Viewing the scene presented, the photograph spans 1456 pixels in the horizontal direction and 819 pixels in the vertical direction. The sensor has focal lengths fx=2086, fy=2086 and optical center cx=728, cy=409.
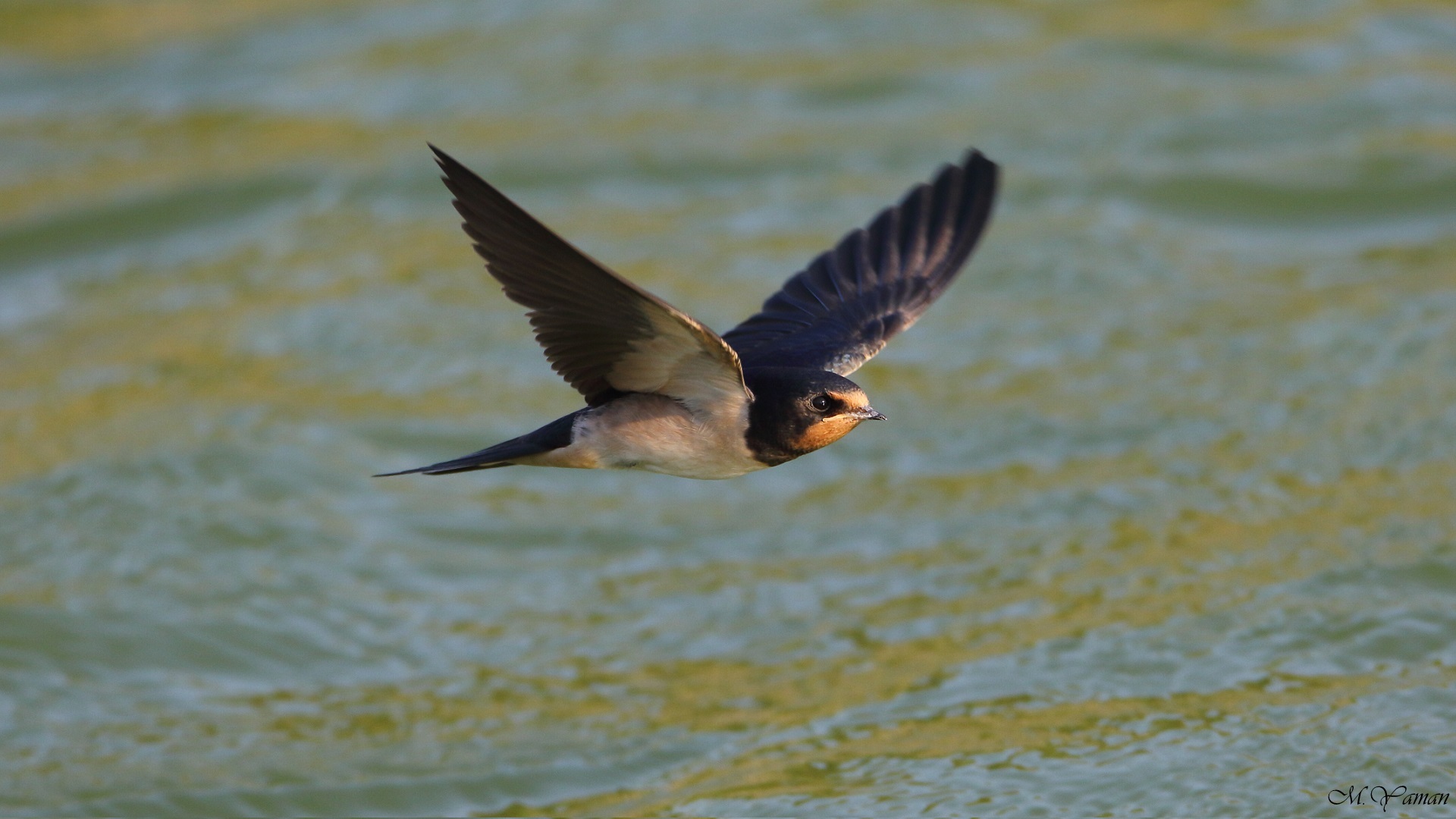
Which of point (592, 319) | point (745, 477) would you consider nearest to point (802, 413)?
point (592, 319)

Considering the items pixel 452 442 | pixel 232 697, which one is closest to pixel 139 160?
pixel 452 442

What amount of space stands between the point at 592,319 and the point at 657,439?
0.50 meters

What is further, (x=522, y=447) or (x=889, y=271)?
(x=889, y=271)

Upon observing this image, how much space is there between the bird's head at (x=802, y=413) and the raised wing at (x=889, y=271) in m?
0.95

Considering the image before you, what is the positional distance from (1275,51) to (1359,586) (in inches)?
245

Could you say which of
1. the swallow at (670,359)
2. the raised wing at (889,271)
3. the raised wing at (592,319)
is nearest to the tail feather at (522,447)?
the swallow at (670,359)

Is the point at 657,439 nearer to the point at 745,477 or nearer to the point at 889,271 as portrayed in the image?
the point at 889,271

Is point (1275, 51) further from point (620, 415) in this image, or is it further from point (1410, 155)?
point (620, 415)

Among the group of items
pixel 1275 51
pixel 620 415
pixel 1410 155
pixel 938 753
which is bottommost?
pixel 938 753

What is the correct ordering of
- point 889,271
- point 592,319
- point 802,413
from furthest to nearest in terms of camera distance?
point 889,271, point 802,413, point 592,319

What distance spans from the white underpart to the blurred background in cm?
186

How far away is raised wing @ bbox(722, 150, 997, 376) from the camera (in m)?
6.43

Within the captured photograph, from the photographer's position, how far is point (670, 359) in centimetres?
514

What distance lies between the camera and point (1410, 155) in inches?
477
